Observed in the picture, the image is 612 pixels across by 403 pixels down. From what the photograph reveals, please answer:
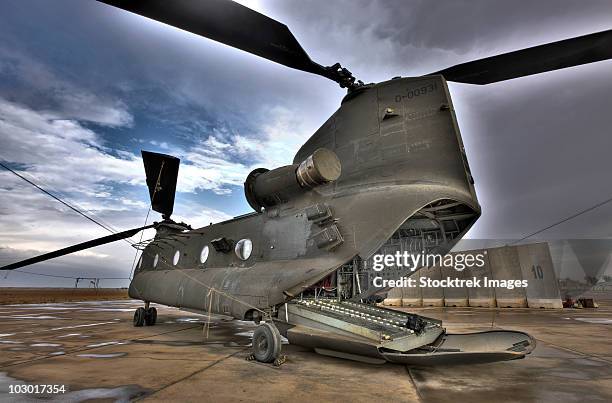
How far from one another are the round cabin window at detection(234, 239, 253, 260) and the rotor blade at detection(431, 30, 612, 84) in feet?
20.8

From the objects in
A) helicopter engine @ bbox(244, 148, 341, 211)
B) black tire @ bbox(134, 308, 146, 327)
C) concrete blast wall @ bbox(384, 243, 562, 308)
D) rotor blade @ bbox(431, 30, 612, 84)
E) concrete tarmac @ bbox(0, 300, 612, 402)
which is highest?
rotor blade @ bbox(431, 30, 612, 84)

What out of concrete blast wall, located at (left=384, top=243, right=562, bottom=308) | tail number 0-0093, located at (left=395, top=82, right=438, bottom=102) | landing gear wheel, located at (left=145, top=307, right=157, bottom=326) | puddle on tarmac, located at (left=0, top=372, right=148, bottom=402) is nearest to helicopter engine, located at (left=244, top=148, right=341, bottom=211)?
tail number 0-0093, located at (left=395, top=82, right=438, bottom=102)

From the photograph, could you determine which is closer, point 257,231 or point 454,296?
point 257,231

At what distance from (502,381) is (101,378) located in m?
6.20

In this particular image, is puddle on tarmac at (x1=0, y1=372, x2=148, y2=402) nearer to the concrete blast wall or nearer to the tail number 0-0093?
the tail number 0-0093

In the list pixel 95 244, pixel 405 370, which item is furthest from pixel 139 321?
pixel 405 370

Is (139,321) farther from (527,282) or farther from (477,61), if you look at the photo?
(527,282)

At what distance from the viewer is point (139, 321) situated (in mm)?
11992

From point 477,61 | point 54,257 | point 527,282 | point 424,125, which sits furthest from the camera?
point 527,282

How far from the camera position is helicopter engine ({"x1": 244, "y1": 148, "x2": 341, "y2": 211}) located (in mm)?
7004

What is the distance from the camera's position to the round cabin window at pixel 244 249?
865 cm

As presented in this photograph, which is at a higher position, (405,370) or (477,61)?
(477,61)

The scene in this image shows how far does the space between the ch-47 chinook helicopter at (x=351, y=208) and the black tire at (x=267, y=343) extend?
0.07 feet

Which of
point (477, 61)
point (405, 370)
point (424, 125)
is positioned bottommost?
point (405, 370)
